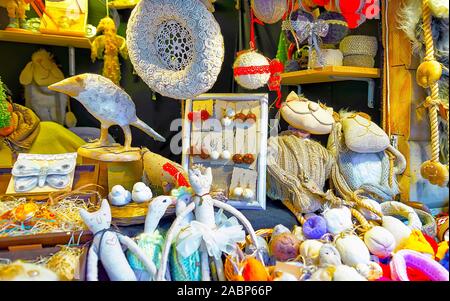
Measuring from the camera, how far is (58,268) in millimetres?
889

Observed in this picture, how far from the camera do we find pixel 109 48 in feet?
6.70

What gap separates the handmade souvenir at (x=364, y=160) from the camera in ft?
4.49

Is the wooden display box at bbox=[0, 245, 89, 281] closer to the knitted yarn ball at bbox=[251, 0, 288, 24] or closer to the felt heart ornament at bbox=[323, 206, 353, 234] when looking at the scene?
the felt heart ornament at bbox=[323, 206, 353, 234]

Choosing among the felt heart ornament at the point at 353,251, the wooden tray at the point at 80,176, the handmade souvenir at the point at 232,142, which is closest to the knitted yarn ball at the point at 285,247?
the felt heart ornament at the point at 353,251

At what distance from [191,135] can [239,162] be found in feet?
0.65

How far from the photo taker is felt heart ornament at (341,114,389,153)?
1376 mm

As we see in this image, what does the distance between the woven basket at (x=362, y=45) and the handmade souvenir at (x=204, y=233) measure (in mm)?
884

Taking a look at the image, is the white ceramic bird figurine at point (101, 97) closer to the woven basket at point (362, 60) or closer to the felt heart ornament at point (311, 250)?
the felt heart ornament at point (311, 250)

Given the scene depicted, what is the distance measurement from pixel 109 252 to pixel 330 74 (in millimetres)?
1114

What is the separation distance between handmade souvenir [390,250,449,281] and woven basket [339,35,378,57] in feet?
2.87

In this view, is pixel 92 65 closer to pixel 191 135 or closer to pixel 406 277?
pixel 191 135

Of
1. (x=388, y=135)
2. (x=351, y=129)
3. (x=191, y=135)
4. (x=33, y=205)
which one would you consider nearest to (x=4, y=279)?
(x=33, y=205)

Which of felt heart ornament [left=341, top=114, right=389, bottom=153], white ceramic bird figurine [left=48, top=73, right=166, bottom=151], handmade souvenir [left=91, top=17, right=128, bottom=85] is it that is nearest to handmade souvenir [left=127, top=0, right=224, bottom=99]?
white ceramic bird figurine [left=48, top=73, right=166, bottom=151]

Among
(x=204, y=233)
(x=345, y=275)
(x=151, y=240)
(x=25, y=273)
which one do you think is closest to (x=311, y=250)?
(x=345, y=275)
